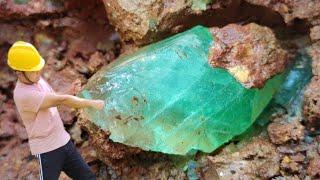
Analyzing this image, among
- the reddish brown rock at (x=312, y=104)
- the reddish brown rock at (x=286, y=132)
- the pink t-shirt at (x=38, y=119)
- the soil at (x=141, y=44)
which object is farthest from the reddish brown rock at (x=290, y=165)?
the pink t-shirt at (x=38, y=119)

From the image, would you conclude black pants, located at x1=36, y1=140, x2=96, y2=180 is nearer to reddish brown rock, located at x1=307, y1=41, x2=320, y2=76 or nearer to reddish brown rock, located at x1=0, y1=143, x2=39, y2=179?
reddish brown rock, located at x1=0, y1=143, x2=39, y2=179

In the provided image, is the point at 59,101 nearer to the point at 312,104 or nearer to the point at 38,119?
the point at 38,119

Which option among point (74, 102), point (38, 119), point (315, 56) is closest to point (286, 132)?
point (315, 56)

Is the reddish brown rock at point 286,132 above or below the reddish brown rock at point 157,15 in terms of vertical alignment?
below

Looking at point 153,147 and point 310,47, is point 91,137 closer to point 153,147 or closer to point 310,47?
point 153,147

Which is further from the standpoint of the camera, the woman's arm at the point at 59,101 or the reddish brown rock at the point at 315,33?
the reddish brown rock at the point at 315,33

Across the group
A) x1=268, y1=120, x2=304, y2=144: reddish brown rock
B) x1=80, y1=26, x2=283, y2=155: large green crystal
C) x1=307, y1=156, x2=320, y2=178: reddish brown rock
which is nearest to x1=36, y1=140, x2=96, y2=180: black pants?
x1=80, y1=26, x2=283, y2=155: large green crystal

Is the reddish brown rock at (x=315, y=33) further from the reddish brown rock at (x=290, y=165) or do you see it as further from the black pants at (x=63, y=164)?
the black pants at (x=63, y=164)
